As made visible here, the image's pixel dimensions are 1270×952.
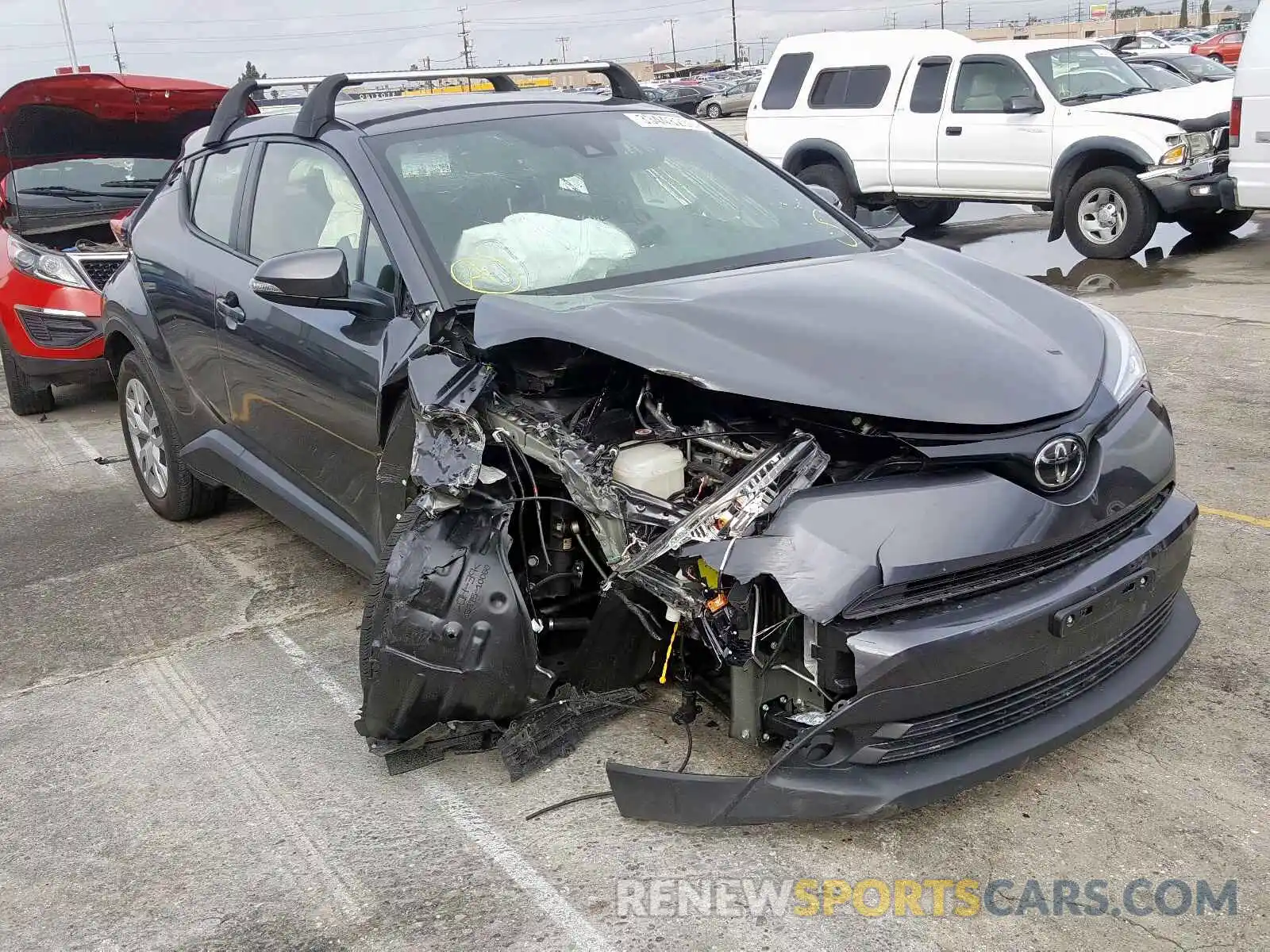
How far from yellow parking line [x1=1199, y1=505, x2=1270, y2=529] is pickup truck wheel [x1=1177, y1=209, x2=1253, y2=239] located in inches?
299

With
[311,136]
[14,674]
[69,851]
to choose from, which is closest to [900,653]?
[69,851]

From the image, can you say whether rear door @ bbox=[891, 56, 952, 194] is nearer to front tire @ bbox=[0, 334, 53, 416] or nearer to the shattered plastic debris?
front tire @ bbox=[0, 334, 53, 416]

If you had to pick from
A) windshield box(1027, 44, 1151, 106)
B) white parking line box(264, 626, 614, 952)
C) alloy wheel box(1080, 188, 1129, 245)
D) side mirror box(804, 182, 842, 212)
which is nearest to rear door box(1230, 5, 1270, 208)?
alloy wheel box(1080, 188, 1129, 245)

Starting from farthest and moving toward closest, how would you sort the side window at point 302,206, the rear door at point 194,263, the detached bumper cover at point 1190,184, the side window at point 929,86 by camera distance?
the side window at point 929,86 → the detached bumper cover at point 1190,184 → the rear door at point 194,263 → the side window at point 302,206

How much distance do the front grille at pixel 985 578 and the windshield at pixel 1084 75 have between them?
9.45m

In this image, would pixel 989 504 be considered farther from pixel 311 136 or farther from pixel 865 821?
pixel 311 136

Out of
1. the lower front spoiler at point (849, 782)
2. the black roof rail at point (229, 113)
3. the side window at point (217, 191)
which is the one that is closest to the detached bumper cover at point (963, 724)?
the lower front spoiler at point (849, 782)

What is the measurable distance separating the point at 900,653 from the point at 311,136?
275 centimetres

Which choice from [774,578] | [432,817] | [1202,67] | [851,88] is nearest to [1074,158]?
[851,88]

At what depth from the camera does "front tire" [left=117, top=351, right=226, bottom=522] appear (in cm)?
520

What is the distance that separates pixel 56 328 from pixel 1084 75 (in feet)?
30.3

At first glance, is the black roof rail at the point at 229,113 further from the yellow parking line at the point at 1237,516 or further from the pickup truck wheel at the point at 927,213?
the pickup truck wheel at the point at 927,213

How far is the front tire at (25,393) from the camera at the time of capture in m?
7.80

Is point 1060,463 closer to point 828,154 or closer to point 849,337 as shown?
point 849,337
